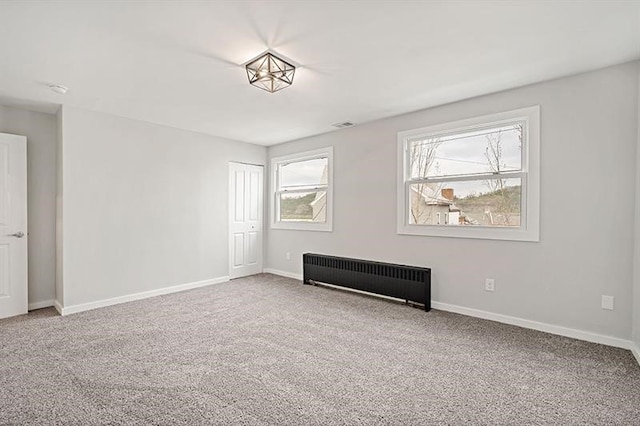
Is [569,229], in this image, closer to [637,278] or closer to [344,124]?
[637,278]

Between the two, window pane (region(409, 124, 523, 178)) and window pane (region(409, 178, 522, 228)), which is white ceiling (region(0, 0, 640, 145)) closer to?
window pane (region(409, 124, 523, 178))

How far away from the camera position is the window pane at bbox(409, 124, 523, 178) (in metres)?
3.44

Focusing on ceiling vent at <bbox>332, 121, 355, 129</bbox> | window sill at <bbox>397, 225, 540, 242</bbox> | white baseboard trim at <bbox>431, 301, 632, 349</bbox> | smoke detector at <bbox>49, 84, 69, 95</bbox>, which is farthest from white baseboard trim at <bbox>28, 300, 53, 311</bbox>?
white baseboard trim at <bbox>431, 301, 632, 349</bbox>

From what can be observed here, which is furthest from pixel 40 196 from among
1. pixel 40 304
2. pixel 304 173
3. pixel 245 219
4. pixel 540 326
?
pixel 540 326

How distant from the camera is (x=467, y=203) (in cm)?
375

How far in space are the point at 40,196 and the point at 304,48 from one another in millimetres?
3837

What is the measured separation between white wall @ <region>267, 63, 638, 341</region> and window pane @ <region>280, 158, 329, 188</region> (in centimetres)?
170

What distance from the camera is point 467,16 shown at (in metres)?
A: 2.09

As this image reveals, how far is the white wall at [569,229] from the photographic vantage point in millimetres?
2771

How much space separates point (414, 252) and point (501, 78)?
83.9 inches

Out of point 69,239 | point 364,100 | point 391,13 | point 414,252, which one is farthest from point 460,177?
point 69,239

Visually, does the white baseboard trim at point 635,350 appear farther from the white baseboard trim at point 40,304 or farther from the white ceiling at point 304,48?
the white baseboard trim at point 40,304

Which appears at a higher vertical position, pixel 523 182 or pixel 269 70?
pixel 269 70

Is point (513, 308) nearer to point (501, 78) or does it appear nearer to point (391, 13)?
point (501, 78)
